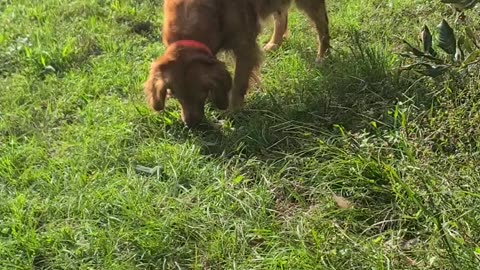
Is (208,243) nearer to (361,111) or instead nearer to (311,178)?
(311,178)

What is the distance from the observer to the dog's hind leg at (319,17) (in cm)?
497

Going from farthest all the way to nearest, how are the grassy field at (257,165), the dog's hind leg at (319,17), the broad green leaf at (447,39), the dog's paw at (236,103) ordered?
1. the dog's hind leg at (319,17)
2. the dog's paw at (236,103)
3. the grassy field at (257,165)
4. the broad green leaf at (447,39)

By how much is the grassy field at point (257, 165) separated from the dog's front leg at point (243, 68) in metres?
0.12

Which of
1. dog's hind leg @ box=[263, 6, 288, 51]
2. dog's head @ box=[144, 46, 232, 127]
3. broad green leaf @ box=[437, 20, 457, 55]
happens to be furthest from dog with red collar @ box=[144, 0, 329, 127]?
broad green leaf @ box=[437, 20, 457, 55]

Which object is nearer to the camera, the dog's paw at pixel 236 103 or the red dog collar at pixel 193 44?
the red dog collar at pixel 193 44

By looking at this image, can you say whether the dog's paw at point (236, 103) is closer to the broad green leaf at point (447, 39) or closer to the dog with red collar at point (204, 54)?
the dog with red collar at point (204, 54)

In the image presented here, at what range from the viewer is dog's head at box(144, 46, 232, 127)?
404 cm

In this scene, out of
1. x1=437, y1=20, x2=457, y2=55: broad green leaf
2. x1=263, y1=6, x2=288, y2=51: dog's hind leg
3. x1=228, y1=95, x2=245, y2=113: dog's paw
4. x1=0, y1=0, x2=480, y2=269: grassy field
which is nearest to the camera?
x1=437, y1=20, x2=457, y2=55: broad green leaf

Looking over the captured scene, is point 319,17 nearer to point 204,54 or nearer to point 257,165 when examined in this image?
point 204,54

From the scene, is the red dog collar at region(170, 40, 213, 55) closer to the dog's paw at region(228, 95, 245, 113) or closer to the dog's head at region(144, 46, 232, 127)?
the dog's head at region(144, 46, 232, 127)

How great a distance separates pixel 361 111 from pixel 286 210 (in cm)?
100

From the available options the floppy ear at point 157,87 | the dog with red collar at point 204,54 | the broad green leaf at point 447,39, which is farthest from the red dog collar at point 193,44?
the broad green leaf at point 447,39

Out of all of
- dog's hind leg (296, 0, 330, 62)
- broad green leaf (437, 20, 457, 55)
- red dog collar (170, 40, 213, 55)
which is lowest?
dog's hind leg (296, 0, 330, 62)

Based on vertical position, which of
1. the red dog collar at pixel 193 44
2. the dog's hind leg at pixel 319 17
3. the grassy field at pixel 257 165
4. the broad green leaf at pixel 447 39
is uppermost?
the broad green leaf at pixel 447 39
